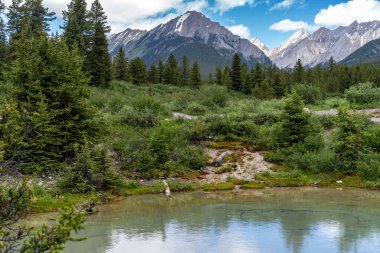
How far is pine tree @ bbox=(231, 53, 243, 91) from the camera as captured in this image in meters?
82.9

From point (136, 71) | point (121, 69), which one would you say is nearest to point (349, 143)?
point (136, 71)

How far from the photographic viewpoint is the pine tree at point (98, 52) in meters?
57.2

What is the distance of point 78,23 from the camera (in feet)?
192

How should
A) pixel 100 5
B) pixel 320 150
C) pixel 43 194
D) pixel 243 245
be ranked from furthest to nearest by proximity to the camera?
1. pixel 100 5
2. pixel 320 150
3. pixel 43 194
4. pixel 243 245

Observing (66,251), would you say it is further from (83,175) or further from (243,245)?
(83,175)

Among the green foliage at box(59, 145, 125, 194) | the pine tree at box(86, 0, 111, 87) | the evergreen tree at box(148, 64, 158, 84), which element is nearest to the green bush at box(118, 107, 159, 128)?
the green foliage at box(59, 145, 125, 194)

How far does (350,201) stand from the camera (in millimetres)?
22469

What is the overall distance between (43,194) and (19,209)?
16.7 metres

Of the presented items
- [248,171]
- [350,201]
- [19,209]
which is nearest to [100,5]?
[248,171]

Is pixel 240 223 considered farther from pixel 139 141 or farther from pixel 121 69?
pixel 121 69

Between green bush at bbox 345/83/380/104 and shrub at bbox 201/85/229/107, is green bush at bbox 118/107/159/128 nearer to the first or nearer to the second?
shrub at bbox 201/85/229/107

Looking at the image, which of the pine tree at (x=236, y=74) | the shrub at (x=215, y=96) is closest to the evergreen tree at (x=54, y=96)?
the shrub at (x=215, y=96)

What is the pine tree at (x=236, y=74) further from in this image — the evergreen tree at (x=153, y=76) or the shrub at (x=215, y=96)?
the shrub at (x=215, y=96)

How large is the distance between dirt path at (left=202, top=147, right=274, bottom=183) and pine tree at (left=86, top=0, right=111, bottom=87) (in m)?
30.2
